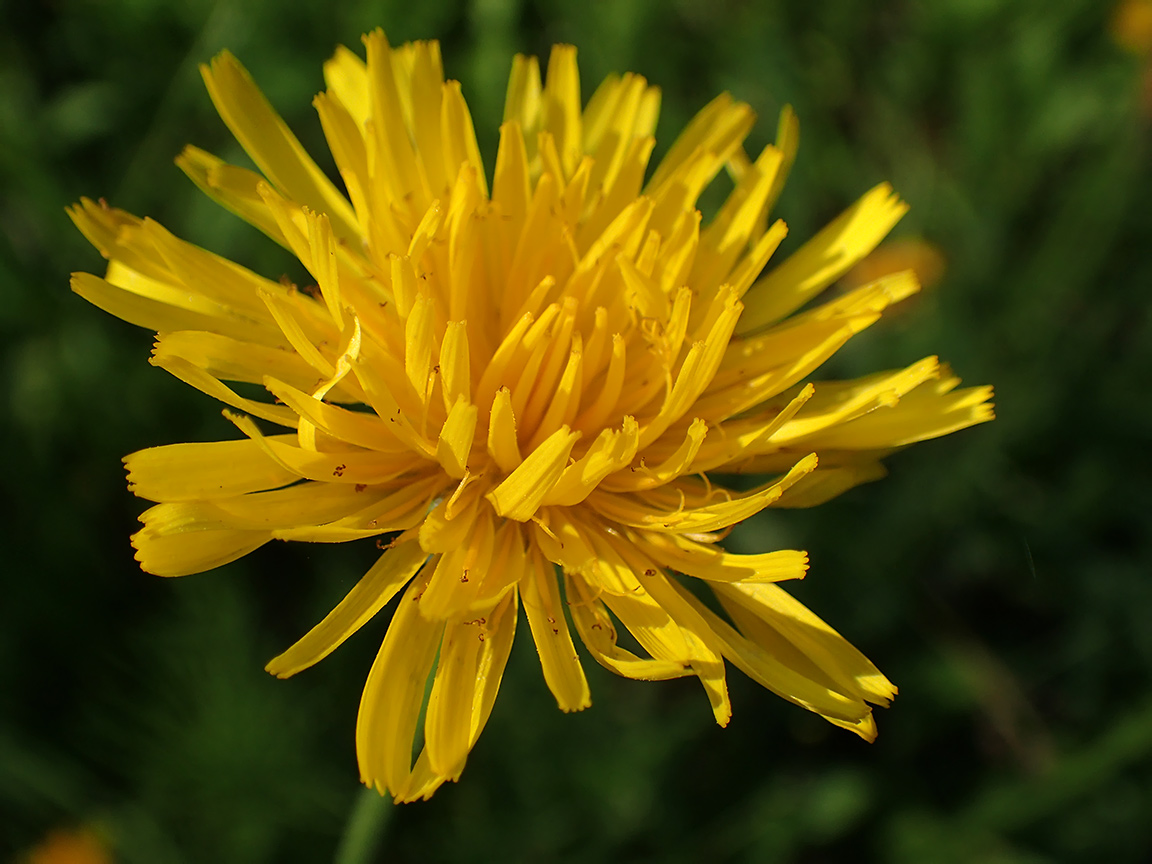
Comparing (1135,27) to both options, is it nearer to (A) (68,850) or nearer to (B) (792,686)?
(B) (792,686)

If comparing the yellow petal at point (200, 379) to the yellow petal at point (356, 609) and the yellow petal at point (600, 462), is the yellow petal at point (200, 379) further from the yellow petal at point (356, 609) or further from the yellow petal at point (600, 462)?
the yellow petal at point (600, 462)

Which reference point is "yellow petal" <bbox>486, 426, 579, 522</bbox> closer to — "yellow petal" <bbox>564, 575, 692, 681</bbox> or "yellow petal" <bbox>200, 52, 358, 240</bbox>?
"yellow petal" <bbox>564, 575, 692, 681</bbox>

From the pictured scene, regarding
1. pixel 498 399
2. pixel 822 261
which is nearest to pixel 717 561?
pixel 498 399

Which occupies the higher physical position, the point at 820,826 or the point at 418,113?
the point at 418,113

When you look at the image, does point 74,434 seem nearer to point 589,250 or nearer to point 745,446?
point 589,250

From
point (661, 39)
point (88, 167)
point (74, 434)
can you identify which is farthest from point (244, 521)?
point (661, 39)

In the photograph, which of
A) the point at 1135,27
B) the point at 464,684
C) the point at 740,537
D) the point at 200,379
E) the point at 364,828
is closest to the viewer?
the point at 200,379

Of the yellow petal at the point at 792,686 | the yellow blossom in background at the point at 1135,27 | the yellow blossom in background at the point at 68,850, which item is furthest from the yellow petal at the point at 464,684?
the yellow blossom in background at the point at 1135,27
